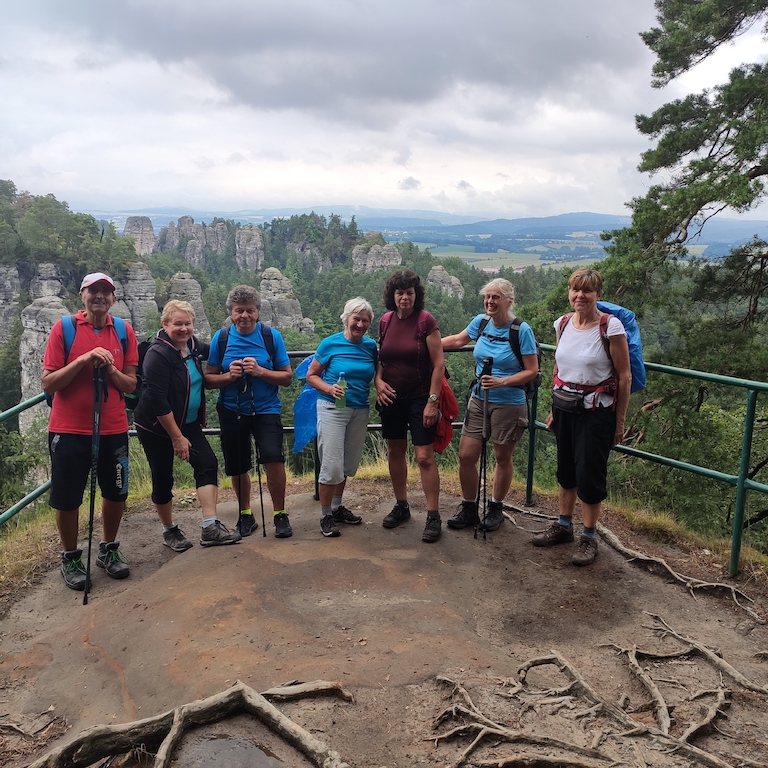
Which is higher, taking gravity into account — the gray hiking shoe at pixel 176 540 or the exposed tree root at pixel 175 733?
the exposed tree root at pixel 175 733

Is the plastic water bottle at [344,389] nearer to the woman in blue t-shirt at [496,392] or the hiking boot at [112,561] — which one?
the woman in blue t-shirt at [496,392]

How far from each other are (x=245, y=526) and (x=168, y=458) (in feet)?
2.30

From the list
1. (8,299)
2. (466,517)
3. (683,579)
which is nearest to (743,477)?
(683,579)

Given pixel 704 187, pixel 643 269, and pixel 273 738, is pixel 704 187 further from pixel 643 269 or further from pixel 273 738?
pixel 273 738

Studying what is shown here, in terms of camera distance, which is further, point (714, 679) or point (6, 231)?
point (6, 231)

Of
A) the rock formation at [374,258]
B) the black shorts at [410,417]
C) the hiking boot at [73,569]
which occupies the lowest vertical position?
the hiking boot at [73,569]

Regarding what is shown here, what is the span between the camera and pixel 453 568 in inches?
157

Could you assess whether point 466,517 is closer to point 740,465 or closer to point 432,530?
point 432,530

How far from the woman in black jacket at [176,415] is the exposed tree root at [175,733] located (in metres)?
1.88

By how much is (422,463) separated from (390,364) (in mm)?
671

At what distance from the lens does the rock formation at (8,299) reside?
61.6 metres

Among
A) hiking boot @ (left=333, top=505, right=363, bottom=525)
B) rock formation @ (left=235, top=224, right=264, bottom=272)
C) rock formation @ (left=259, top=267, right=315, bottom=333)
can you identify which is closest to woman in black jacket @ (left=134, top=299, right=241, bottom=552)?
hiking boot @ (left=333, top=505, right=363, bottom=525)

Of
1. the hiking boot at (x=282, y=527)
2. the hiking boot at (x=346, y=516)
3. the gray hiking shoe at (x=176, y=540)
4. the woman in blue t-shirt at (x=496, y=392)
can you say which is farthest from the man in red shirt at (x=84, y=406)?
the woman in blue t-shirt at (x=496, y=392)

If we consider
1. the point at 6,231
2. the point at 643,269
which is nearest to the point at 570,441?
the point at 643,269
